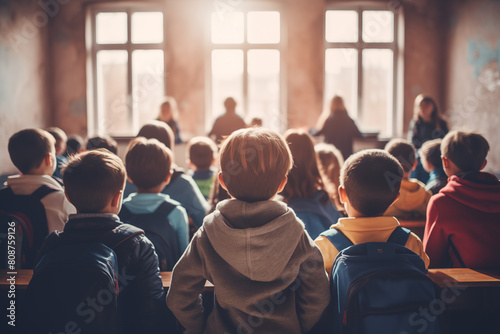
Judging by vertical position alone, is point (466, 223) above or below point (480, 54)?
below

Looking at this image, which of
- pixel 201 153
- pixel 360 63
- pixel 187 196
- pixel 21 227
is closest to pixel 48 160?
pixel 21 227

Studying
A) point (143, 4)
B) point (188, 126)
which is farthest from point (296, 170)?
point (143, 4)

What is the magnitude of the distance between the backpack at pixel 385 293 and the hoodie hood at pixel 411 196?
1.27 meters

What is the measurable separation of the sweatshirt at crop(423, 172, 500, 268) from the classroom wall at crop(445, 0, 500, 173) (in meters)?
3.86

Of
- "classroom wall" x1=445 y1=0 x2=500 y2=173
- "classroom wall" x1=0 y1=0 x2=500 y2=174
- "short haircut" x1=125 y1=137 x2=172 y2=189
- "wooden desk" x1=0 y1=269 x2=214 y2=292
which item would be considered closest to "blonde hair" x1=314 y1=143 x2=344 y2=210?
"short haircut" x1=125 y1=137 x2=172 y2=189

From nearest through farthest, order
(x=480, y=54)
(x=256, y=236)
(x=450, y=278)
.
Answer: (x=256, y=236), (x=450, y=278), (x=480, y=54)

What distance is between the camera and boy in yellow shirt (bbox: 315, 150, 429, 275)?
1.24 meters

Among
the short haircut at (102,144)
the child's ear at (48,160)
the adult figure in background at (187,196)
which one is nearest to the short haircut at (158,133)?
the short haircut at (102,144)

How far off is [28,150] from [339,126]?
12.8ft

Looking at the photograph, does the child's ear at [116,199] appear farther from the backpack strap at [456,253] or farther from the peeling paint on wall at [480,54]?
the peeling paint on wall at [480,54]

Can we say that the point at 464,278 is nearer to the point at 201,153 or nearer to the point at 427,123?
the point at 201,153

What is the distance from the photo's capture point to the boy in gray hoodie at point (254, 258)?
3.49 ft

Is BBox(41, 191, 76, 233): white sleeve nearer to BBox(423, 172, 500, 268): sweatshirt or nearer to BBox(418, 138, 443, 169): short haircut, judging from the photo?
BBox(423, 172, 500, 268): sweatshirt

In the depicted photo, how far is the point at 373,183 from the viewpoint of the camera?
4.14 feet
